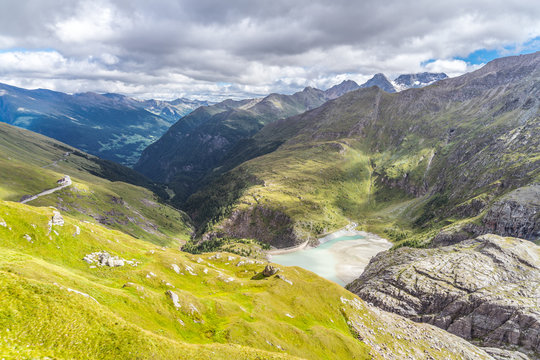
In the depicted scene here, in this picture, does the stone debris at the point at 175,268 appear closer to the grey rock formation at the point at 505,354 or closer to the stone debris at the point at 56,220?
the stone debris at the point at 56,220

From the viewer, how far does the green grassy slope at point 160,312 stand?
31.2 meters

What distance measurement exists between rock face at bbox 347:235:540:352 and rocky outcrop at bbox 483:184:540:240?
4412 cm

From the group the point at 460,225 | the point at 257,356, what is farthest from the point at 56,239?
the point at 460,225

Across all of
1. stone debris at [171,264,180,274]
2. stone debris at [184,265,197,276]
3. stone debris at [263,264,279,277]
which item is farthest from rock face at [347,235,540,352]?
stone debris at [171,264,180,274]

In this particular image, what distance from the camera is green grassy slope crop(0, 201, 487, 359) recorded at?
31.2m

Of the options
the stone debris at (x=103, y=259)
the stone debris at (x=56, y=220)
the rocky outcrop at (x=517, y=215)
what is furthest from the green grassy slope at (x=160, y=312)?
the rocky outcrop at (x=517, y=215)

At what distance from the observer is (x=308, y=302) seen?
273 feet

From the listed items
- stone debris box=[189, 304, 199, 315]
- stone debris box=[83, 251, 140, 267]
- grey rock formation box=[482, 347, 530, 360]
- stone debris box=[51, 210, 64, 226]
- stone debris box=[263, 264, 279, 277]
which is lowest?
grey rock formation box=[482, 347, 530, 360]

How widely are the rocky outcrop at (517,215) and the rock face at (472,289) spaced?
44.1 metres

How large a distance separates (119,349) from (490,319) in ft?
382

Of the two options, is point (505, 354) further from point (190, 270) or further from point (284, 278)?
point (190, 270)

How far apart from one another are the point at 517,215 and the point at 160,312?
214 meters

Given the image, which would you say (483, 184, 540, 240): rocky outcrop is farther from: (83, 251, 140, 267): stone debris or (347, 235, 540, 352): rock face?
(83, 251, 140, 267): stone debris

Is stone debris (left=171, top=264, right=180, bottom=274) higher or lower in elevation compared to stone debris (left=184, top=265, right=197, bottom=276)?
higher
